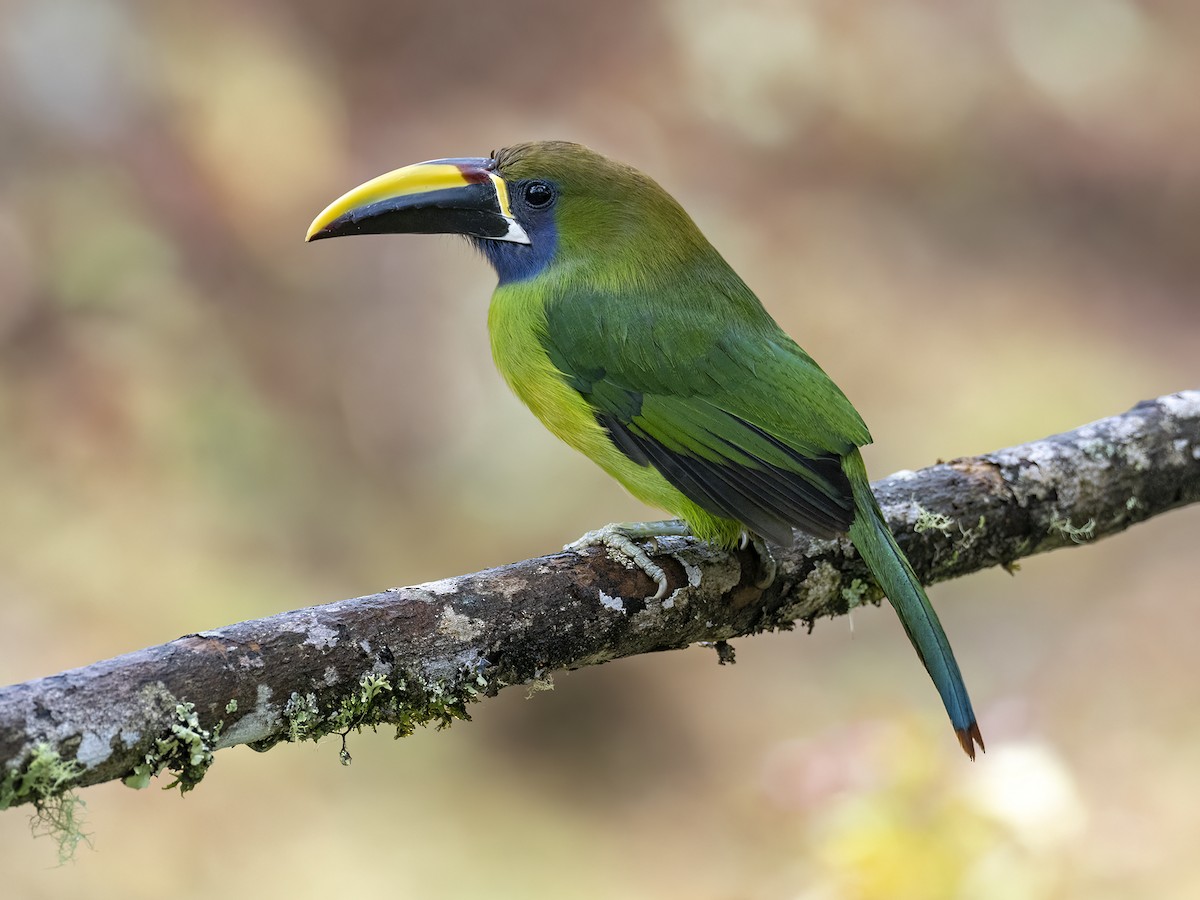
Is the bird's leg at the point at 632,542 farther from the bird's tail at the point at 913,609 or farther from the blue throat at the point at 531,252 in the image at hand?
the blue throat at the point at 531,252

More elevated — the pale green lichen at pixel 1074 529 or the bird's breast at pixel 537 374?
the bird's breast at pixel 537 374

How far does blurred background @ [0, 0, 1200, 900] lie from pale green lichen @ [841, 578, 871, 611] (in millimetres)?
1659

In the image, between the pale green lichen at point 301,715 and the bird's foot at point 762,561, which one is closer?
the pale green lichen at point 301,715

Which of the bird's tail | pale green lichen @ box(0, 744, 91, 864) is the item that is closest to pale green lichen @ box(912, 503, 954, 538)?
the bird's tail

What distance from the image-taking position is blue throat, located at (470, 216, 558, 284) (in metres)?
3.05

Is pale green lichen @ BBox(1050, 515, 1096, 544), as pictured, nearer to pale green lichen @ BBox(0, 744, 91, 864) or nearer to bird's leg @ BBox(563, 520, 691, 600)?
bird's leg @ BBox(563, 520, 691, 600)

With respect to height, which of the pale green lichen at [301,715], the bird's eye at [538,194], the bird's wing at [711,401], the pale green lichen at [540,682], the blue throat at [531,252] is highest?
the bird's eye at [538,194]

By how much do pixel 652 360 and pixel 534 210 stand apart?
1.76 ft

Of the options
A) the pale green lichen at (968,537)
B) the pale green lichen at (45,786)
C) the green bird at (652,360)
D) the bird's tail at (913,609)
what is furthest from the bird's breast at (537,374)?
the pale green lichen at (45,786)

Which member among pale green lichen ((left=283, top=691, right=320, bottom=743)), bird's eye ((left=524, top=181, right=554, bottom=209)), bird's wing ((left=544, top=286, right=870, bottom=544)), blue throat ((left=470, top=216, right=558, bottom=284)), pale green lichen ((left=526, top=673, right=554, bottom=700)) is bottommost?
pale green lichen ((left=283, top=691, right=320, bottom=743))

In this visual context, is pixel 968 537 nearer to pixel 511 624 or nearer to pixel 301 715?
pixel 511 624

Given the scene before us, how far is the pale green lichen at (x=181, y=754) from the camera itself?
1.79 meters

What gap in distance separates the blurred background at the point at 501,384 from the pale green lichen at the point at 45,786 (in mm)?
2958

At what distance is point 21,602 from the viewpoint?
5145 millimetres
